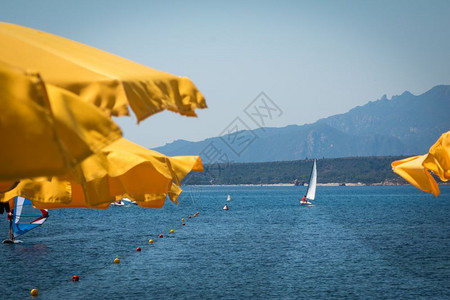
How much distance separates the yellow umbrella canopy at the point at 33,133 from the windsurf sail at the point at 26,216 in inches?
1071

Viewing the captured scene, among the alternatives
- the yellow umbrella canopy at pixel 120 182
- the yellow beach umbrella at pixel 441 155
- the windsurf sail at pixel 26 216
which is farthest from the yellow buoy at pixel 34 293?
the yellow beach umbrella at pixel 441 155

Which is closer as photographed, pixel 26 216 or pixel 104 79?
pixel 104 79

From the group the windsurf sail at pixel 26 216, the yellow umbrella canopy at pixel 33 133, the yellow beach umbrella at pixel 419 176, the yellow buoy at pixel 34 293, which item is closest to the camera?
the yellow umbrella canopy at pixel 33 133

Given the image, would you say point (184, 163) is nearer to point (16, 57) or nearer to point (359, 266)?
point (16, 57)

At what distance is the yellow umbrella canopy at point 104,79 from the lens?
4.95m

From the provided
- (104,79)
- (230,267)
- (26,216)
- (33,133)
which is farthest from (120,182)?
(26,216)

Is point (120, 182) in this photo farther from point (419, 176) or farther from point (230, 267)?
point (230, 267)

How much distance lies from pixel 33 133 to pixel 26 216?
1180 inches

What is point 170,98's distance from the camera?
232 inches

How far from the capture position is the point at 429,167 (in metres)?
9.54

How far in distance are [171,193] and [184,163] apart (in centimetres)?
117

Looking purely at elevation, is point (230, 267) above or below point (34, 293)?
above

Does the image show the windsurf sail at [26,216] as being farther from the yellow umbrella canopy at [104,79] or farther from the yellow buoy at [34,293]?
the yellow umbrella canopy at [104,79]

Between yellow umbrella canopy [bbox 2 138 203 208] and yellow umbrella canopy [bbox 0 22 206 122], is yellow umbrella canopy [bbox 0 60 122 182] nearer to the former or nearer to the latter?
yellow umbrella canopy [bbox 0 22 206 122]
